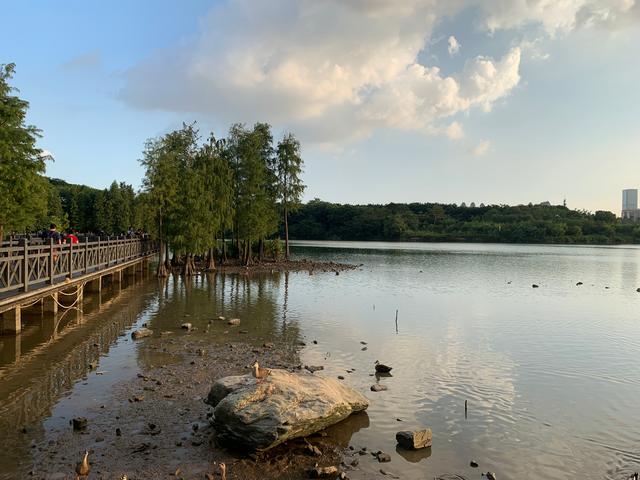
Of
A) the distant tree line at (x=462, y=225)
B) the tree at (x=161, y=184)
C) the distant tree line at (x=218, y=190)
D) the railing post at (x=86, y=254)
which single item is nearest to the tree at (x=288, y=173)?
the distant tree line at (x=218, y=190)

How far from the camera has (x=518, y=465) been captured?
835 centimetres

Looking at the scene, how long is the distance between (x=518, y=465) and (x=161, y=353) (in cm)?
1057

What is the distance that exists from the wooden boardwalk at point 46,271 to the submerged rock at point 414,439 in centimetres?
1180

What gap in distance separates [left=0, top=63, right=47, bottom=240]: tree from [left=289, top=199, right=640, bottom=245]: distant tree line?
12264 centimetres

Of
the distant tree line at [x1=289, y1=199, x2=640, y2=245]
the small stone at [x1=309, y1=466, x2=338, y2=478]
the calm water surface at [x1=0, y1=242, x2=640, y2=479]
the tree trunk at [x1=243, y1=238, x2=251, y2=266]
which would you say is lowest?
the calm water surface at [x1=0, y1=242, x2=640, y2=479]

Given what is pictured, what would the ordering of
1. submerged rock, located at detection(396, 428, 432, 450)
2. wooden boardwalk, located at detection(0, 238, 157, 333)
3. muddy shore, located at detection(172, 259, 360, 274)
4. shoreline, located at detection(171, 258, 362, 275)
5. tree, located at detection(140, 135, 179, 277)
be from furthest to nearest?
1. muddy shore, located at detection(172, 259, 360, 274)
2. shoreline, located at detection(171, 258, 362, 275)
3. tree, located at detection(140, 135, 179, 277)
4. wooden boardwalk, located at detection(0, 238, 157, 333)
5. submerged rock, located at detection(396, 428, 432, 450)

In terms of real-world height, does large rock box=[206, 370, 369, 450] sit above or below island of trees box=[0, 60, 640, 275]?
below

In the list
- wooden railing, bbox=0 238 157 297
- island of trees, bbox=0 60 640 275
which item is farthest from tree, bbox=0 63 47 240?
wooden railing, bbox=0 238 157 297

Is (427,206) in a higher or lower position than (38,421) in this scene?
higher

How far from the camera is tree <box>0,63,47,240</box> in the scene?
27.1m

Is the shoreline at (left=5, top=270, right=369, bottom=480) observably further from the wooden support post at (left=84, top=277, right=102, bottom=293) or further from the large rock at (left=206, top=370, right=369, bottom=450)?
the wooden support post at (left=84, top=277, right=102, bottom=293)

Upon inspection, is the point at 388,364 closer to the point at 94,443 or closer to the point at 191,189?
the point at 94,443

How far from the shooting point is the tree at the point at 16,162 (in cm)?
2711

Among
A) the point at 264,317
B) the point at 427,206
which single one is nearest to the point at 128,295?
the point at 264,317
